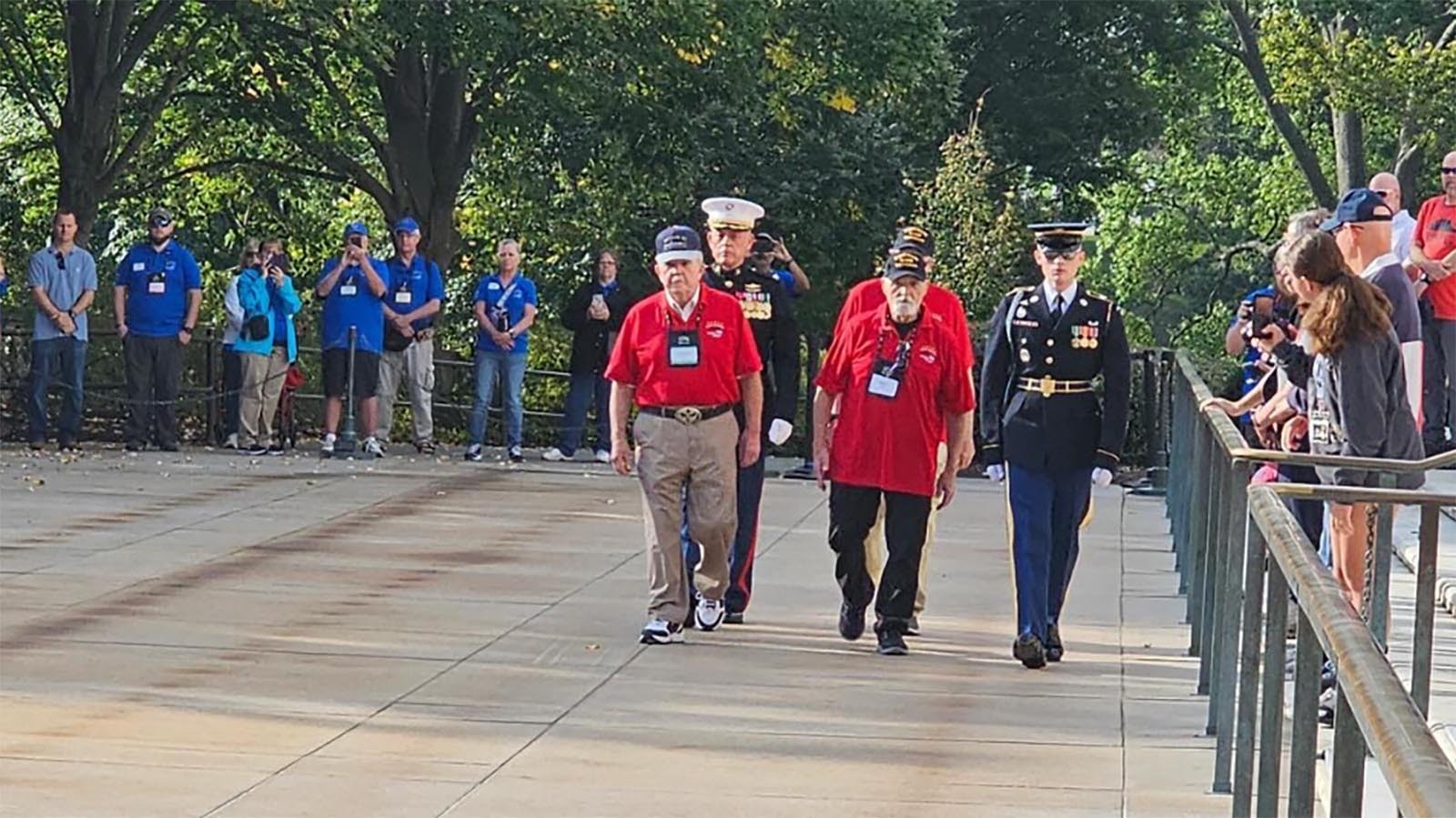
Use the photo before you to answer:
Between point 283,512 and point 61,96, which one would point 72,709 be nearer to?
point 283,512

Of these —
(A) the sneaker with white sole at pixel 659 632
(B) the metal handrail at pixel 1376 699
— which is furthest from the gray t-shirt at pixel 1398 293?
(B) the metal handrail at pixel 1376 699

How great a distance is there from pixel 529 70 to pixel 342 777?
57.0ft

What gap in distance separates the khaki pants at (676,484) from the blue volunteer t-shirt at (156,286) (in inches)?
424

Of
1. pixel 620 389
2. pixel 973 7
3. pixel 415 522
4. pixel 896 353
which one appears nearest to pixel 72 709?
pixel 620 389

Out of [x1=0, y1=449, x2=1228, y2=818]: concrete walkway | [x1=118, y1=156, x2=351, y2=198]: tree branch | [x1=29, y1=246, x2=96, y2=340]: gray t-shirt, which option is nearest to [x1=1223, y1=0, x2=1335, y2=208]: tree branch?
[x1=118, y1=156, x2=351, y2=198]: tree branch

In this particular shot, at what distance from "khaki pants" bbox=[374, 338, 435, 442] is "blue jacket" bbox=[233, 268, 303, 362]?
825 mm

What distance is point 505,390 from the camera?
2091cm

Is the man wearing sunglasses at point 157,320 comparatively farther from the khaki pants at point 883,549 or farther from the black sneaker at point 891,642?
the black sneaker at point 891,642

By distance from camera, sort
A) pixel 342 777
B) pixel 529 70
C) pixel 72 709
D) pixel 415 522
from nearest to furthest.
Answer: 1. pixel 342 777
2. pixel 72 709
3. pixel 415 522
4. pixel 529 70

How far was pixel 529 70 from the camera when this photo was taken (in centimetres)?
2464

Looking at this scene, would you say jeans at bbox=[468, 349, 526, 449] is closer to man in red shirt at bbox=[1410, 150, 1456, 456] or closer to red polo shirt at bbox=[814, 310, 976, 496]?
man in red shirt at bbox=[1410, 150, 1456, 456]

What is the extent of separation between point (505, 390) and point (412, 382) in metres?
0.79

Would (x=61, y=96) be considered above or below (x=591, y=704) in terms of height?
above

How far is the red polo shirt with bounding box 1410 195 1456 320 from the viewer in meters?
13.3
